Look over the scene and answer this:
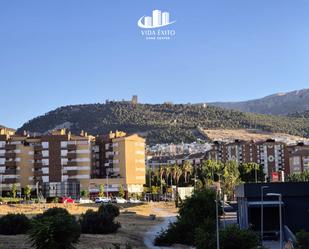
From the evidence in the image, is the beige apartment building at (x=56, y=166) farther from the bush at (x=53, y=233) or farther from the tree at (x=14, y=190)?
the bush at (x=53, y=233)

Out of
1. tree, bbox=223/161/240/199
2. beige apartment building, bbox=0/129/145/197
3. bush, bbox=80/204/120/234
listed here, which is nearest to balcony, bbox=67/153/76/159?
beige apartment building, bbox=0/129/145/197

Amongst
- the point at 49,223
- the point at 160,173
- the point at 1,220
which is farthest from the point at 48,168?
the point at 49,223

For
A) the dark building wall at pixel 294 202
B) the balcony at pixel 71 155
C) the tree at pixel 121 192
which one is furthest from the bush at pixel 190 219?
the balcony at pixel 71 155

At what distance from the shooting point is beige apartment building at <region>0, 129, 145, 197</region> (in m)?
142

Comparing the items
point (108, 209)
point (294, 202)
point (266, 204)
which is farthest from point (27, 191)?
point (294, 202)

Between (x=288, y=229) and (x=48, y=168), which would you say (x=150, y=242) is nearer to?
(x=288, y=229)

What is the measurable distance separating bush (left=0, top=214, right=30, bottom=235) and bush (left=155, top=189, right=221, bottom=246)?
1070 cm

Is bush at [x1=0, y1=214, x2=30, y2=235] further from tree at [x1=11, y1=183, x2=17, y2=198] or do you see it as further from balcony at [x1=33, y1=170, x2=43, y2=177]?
balcony at [x1=33, y1=170, x2=43, y2=177]

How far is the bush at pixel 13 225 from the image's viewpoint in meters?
48.6

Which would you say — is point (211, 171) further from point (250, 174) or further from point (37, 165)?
point (37, 165)

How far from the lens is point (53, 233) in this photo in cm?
3569

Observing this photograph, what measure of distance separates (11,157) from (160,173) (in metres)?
45.6

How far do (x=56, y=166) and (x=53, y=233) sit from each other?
109 metres

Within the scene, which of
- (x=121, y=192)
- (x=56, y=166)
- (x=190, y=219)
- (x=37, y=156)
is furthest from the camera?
(x=37, y=156)
